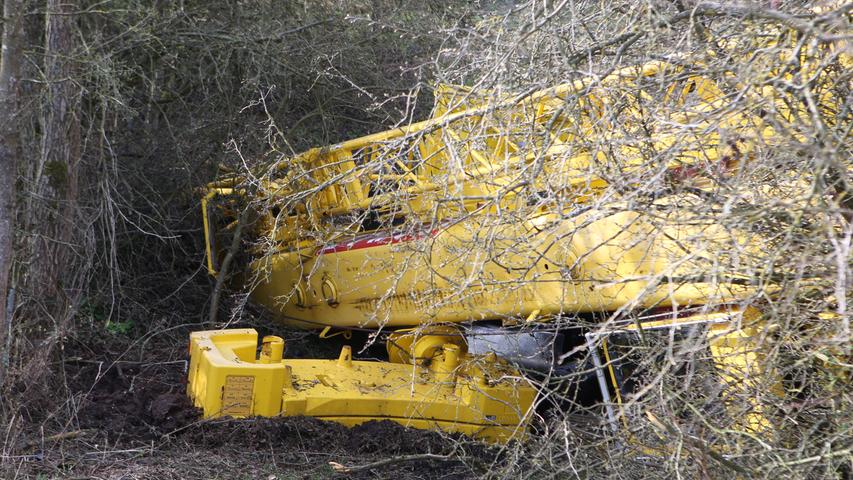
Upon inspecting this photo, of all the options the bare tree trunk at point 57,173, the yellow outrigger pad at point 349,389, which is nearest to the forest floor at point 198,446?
the yellow outrigger pad at point 349,389

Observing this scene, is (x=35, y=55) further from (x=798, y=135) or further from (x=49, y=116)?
(x=798, y=135)

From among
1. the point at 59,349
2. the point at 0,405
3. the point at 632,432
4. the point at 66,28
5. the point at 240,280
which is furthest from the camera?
the point at 240,280

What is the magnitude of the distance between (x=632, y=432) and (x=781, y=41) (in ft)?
5.84

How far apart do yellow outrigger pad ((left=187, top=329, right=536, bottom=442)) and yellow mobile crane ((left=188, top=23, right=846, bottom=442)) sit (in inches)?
0.6

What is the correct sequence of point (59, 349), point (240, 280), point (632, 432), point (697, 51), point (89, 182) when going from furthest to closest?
point (240, 280) < point (89, 182) < point (59, 349) < point (632, 432) < point (697, 51)

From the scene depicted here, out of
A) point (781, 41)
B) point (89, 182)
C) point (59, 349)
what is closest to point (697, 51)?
point (781, 41)

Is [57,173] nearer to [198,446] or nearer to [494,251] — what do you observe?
[198,446]

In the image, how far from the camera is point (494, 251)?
16.8 feet

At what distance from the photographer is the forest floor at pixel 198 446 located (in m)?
5.77

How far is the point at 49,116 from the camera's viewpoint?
27.3ft

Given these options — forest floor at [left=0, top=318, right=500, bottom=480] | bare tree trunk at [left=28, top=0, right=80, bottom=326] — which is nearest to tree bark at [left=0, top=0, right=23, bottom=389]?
forest floor at [left=0, top=318, right=500, bottom=480]

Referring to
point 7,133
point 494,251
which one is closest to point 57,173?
point 7,133

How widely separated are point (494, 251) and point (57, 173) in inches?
176

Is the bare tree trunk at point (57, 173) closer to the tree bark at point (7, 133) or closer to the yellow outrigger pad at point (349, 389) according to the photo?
the yellow outrigger pad at point (349, 389)
